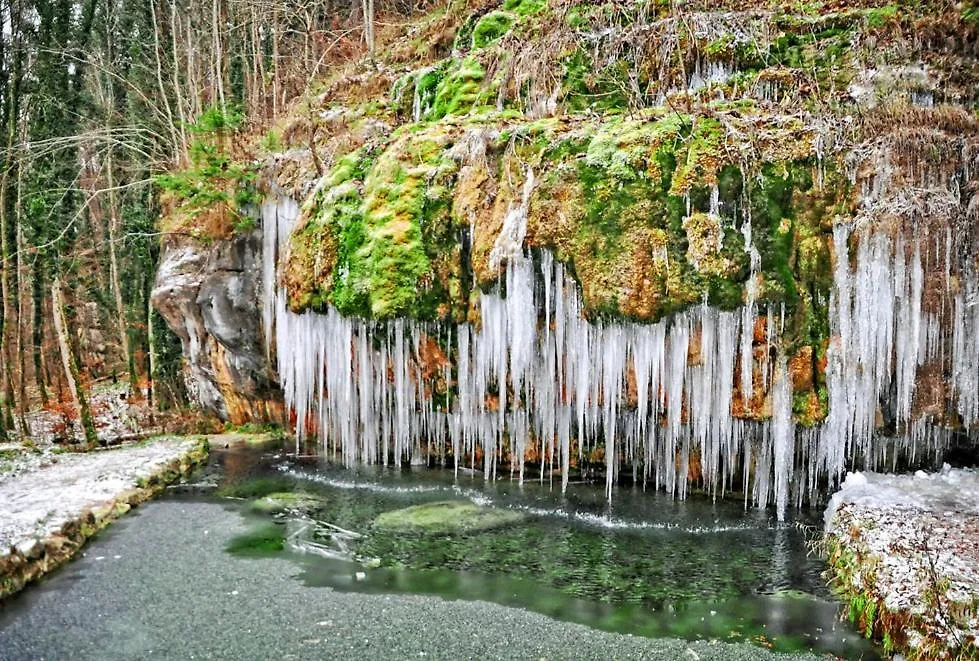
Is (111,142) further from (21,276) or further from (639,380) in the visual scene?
(639,380)

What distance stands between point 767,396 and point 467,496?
14.2 feet

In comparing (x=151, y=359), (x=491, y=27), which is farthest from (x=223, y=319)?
(x=491, y=27)

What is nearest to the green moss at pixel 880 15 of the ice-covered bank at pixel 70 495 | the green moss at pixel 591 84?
the green moss at pixel 591 84

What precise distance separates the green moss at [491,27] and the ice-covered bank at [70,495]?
9303 mm

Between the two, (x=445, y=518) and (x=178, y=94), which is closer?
(x=445, y=518)

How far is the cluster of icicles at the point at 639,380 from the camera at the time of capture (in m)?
7.80

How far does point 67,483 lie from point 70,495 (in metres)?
0.90

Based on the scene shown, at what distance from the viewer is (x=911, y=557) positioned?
592 centimetres

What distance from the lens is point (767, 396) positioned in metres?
8.12

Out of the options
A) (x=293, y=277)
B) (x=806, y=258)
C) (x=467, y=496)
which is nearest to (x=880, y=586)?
(x=806, y=258)

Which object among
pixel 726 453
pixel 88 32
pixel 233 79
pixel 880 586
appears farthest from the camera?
pixel 233 79

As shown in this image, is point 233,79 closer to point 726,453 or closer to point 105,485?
point 105,485

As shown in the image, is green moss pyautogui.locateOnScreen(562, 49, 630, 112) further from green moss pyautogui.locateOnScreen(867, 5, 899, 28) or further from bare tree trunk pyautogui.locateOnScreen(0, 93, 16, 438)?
bare tree trunk pyautogui.locateOnScreen(0, 93, 16, 438)

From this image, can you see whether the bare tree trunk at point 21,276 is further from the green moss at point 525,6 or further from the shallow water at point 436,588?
the green moss at point 525,6
